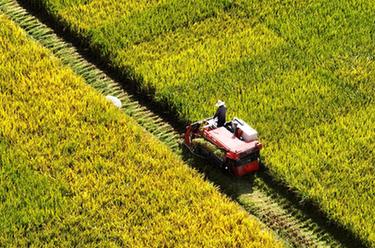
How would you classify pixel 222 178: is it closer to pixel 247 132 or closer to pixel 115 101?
pixel 247 132

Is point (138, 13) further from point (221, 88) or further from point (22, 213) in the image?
point (22, 213)

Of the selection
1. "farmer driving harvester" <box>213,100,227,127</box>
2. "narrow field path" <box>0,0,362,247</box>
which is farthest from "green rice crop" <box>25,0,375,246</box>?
"farmer driving harvester" <box>213,100,227,127</box>

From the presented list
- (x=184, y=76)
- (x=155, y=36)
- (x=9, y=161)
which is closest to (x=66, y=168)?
(x=9, y=161)

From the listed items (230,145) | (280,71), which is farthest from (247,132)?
(280,71)

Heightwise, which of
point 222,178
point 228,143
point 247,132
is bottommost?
point 222,178

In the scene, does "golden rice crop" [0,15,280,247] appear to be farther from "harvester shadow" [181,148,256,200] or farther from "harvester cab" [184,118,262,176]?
"harvester cab" [184,118,262,176]
